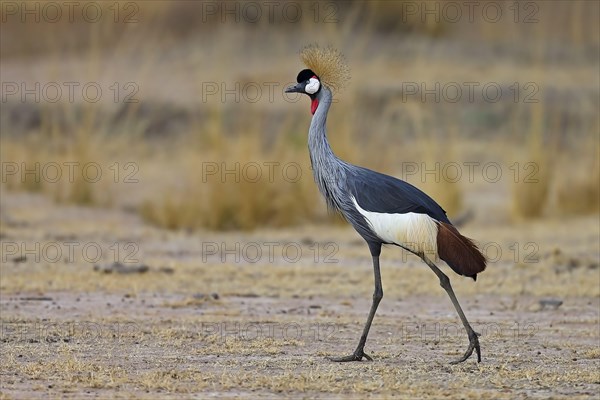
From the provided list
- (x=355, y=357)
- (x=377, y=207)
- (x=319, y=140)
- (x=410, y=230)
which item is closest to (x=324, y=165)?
(x=319, y=140)

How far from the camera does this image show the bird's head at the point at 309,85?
305 inches

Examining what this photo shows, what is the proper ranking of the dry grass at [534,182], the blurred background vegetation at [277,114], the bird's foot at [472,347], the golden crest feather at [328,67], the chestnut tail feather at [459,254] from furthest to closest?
the dry grass at [534,182]
the blurred background vegetation at [277,114]
the golden crest feather at [328,67]
the bird's foot at [472,347]
the chestnut tail feather at [459,254]

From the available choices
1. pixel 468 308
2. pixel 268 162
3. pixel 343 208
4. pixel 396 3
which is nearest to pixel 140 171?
pixel 268 162

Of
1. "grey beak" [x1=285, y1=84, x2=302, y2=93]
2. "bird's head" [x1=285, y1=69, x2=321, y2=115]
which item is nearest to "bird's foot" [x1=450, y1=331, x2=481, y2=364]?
"bird's head" [x1=285, y1=69, x2=321, y2=115]

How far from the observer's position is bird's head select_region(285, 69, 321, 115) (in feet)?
25.4

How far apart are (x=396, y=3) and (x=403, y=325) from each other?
78.7 ft

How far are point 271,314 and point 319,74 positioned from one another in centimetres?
241

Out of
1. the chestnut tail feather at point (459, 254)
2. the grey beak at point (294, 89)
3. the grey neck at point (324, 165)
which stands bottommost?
the chestnut tail feather at point (459, 254)

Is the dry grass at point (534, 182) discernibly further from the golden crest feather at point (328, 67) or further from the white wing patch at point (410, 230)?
the white wing patch at point (410, 230)

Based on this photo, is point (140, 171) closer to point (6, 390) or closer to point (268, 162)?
point (268, 162)

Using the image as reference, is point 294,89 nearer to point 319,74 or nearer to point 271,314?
point 319,74

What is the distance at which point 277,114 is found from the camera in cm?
2369

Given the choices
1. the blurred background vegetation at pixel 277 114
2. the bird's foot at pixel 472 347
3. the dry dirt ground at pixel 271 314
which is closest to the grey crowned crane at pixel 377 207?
the bird's foot at pixel 472 347

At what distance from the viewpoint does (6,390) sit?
6352mm
